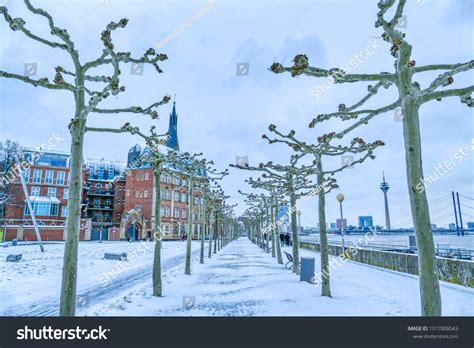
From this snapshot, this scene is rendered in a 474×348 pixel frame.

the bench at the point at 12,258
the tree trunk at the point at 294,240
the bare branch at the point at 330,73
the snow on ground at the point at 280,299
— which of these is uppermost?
the bare branch at the point at 330,73

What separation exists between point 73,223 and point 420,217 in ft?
17.3

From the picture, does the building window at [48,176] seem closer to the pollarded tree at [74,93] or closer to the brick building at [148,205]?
the brick building at [148,205]

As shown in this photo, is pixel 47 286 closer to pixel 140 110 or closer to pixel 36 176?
pixel 140 110

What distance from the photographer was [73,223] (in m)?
4.88

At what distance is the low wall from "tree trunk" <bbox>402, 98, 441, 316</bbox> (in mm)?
7919

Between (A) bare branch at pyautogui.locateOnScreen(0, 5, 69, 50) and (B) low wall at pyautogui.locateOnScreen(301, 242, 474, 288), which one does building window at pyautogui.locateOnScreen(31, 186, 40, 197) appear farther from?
(A) bare branch at pyautogui.locateOnScreen(0, 5, 69, 50)

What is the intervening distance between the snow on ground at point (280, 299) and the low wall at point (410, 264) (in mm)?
505

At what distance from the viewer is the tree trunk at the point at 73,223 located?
15.7 feet

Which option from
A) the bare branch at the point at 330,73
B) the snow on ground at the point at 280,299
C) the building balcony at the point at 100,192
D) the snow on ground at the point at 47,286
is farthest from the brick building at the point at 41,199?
the bare branch at the point at 330,73

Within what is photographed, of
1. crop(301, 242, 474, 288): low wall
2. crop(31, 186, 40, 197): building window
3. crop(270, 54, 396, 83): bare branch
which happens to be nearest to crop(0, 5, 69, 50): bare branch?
crop(270, 54, 396, 83): bare branch

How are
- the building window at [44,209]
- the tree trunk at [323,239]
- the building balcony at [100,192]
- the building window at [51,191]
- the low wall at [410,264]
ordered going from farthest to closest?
1. the building balcony at [100,192]
2. the building window at [51,191]
3. the building window at [44,209]
4. the low wall at [410,264]
5. the tree trunk at [323,239]
